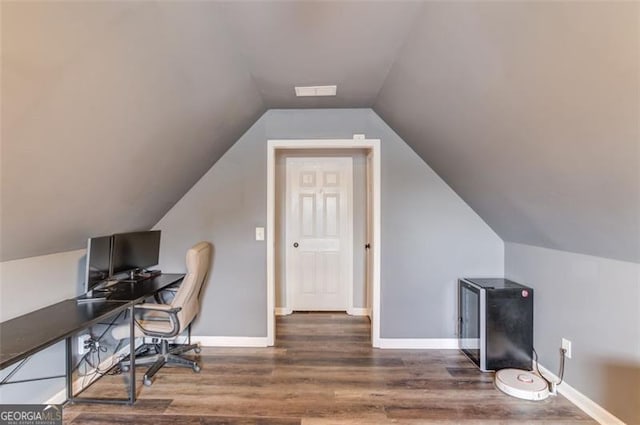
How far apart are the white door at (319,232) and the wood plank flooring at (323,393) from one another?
117cm

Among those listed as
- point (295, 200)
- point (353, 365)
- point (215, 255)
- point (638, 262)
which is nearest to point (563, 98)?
point (638, 262)

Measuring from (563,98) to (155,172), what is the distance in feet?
8.33

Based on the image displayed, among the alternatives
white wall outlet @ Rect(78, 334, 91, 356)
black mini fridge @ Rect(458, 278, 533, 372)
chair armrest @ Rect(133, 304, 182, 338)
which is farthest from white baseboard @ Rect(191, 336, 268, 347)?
black mini fridge @ Rect(458, 278, 533, 372)

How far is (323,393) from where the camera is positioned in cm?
232

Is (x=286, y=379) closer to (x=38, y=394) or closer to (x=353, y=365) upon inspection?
(x=353, y=365)

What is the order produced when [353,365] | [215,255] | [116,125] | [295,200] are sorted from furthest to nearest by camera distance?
[295,200]
[215,255]
[353,365]
[116,125]

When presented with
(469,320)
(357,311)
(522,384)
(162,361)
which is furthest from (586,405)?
(162,361)

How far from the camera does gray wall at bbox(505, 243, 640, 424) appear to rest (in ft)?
6.01

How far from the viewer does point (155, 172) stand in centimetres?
237

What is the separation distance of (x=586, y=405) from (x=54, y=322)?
3427 millimetres

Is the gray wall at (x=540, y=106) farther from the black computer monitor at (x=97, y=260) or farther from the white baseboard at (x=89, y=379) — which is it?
the white baseboard at (x=89, y=379)

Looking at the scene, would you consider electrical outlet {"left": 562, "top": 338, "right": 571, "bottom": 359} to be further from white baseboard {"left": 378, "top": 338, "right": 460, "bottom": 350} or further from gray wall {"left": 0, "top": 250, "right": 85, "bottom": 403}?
gray wall {"left": 0, "top": 250, "right": 85, "bottom": 403}

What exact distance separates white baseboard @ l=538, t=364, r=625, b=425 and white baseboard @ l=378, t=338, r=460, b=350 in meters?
0.82

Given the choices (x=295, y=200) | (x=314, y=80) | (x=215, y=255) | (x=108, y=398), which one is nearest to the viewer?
(x=108, y=398)
